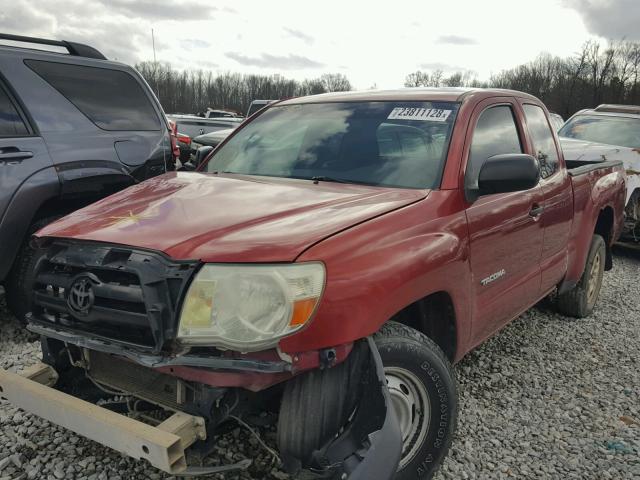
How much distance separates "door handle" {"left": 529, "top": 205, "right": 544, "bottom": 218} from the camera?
3499 mm

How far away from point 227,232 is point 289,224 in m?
0.25

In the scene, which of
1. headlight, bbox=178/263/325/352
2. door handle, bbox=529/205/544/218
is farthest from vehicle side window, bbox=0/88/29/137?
door handle, bbox=529/205/544/218

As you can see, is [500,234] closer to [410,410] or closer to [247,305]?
[410,410]

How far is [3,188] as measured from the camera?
3855mm

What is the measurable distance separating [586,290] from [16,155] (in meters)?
4.77

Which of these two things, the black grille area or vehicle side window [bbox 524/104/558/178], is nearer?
the black grille area

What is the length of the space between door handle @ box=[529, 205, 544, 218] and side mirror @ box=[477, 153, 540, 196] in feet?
2.37

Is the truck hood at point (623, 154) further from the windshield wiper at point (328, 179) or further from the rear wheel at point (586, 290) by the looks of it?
the windshield wiper at point (328, 179)

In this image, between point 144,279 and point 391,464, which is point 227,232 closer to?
point 144,279

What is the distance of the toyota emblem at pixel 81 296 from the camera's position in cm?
213

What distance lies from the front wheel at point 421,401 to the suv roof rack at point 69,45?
399 cm

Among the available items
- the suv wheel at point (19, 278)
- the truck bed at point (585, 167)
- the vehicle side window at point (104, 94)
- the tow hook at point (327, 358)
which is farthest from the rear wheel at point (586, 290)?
the suv wheel at point (19, 278)

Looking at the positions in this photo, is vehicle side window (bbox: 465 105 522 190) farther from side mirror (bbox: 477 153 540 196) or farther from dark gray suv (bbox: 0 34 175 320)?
dark gray suv (bbox: 0 34 175 320)

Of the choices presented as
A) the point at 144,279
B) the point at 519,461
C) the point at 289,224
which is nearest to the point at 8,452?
the point at 144,279
